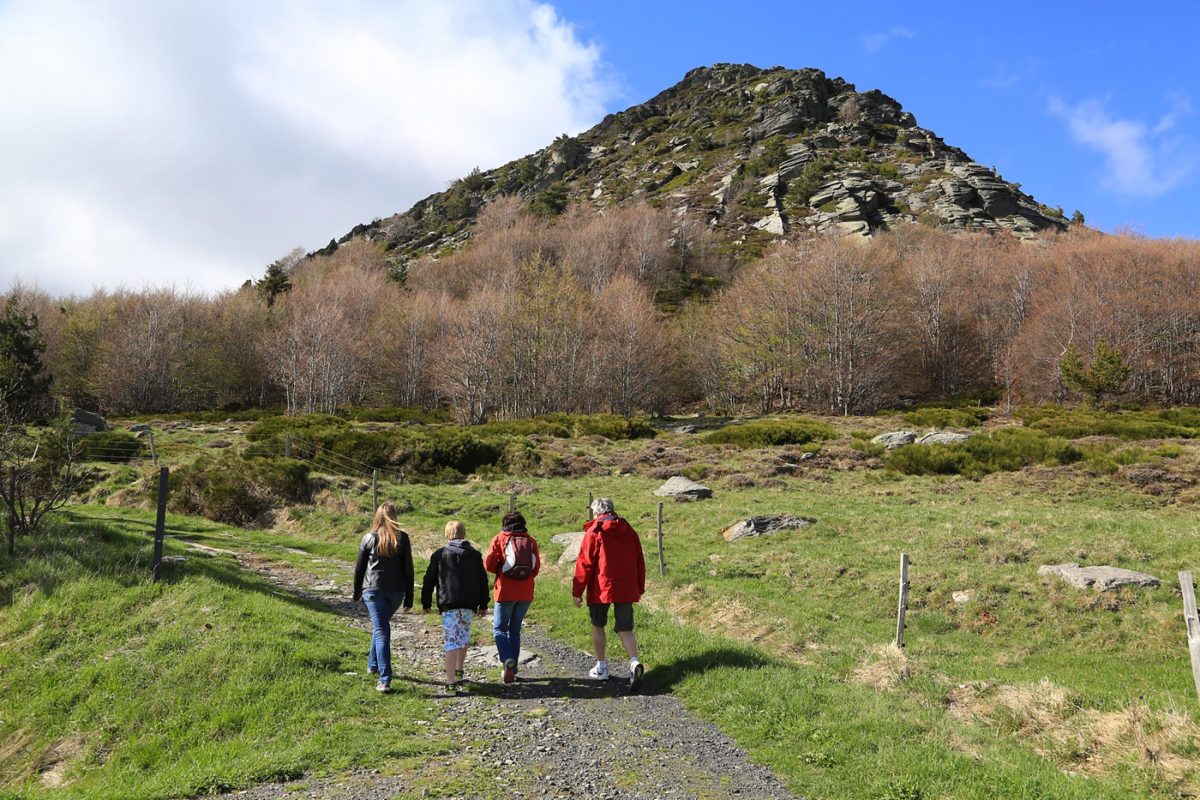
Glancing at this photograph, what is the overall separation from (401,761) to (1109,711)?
21.0 feet

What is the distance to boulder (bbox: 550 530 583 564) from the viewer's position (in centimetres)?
1425

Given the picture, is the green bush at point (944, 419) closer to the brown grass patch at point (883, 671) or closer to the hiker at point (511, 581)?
the brown grass patch at point (883, 671)

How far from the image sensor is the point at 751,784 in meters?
4.91

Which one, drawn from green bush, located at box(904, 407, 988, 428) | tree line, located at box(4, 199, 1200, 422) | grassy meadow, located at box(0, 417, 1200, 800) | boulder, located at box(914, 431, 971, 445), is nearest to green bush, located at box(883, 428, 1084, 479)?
boulder, located at box(914, 431, 971, 445)

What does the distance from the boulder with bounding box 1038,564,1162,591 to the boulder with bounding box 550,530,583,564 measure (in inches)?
367

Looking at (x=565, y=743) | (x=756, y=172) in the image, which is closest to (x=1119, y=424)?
(x=565, y=743)

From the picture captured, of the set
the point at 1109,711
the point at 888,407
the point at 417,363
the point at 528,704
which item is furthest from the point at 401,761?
the point at 417,363

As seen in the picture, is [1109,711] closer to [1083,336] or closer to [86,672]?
[86,672]

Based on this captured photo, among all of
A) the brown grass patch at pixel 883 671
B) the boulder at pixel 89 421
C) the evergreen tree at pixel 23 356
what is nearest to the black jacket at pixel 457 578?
the brown grass patch at pixel 883 671

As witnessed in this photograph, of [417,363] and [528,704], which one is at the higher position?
[417,363]

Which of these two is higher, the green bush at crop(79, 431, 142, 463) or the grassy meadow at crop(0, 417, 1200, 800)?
the green bush at crop(79, 431, 142, 463)

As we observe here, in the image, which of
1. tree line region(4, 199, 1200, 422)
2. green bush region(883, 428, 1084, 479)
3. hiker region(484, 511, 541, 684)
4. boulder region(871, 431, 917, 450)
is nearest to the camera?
hiker region(484, 511, 541, 684)

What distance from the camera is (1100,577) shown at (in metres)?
11.9

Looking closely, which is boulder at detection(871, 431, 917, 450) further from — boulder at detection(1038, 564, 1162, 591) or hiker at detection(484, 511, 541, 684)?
hiker at detection(484, 511, 541, 684)
